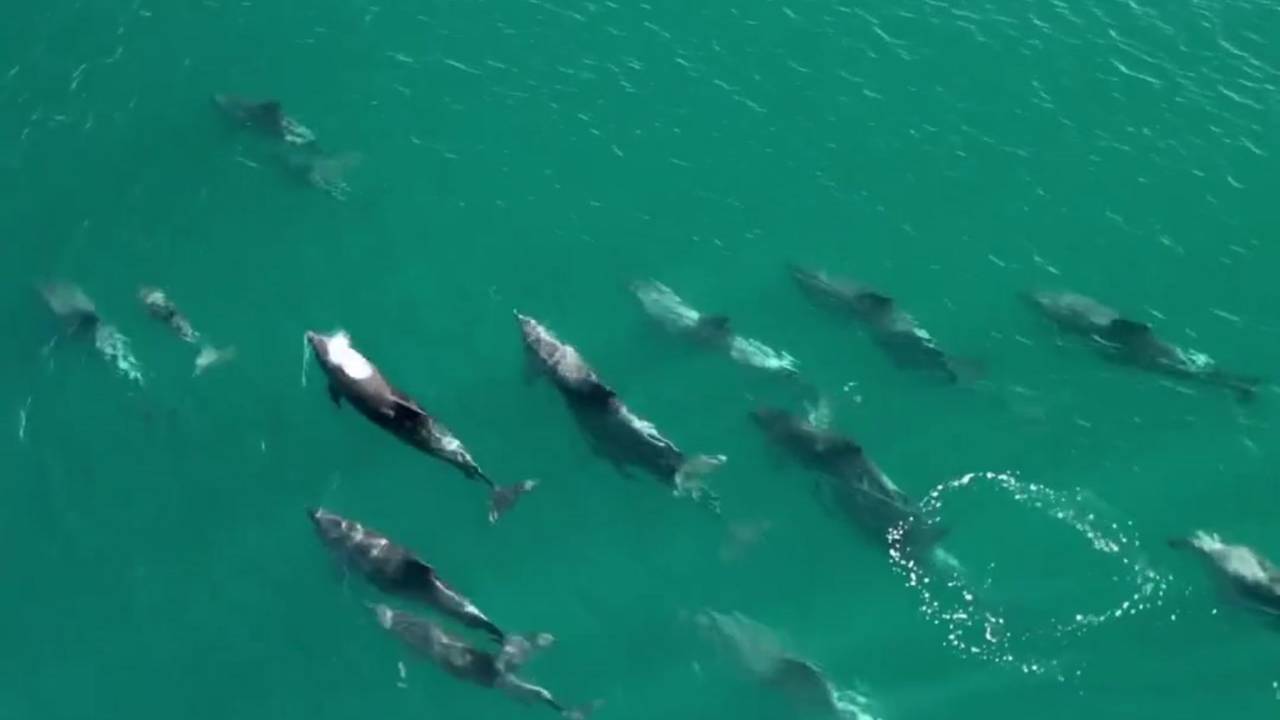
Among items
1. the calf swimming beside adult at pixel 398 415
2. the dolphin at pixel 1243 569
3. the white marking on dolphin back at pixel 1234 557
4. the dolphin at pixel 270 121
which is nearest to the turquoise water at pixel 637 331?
the dolphin at pixel 1243 569

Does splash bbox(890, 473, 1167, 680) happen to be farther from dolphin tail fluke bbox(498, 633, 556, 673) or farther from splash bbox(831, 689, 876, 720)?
dolphin tail fluke bbox(498, 633, 556, 673)

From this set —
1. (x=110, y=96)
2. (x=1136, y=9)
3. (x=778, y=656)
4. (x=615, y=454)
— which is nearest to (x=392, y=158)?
(x=110, y=96)

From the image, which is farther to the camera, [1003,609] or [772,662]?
[1003,609]

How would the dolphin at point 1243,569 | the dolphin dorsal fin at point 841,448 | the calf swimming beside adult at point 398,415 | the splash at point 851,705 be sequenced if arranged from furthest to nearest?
the dolphin dorsal fin at point 841,448 < the calf swimming beside adult at point 398,415 < the dolphin at point 1243,569 < the splash at point 851,705

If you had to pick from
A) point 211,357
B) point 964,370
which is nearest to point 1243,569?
point 964,370

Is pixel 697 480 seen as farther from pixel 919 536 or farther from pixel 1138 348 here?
pixel 1138 348

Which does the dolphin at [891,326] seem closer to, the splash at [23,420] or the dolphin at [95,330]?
the dolphin at [95,330]

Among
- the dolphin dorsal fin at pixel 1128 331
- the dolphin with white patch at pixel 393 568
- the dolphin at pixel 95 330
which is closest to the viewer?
the dolphin with white patch at pixel 393 568
